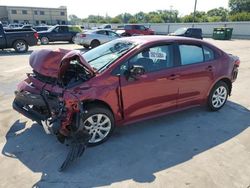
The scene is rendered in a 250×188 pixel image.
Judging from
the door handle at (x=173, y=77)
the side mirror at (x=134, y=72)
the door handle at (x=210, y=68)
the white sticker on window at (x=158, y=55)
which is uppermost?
the white sticker on window at (x=158, y=55)

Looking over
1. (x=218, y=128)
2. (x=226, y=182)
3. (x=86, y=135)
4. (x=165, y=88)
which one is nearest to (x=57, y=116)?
(x=86, y=135)

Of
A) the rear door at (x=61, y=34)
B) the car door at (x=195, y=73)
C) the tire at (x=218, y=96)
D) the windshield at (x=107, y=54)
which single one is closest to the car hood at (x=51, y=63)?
the windshield at (x=107, y=54)

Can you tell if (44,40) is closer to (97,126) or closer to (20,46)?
(20,46)

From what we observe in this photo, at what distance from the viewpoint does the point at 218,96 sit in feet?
19.4

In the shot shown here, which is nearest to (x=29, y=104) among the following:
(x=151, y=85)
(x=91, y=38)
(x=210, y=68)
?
(x=151, y=85)

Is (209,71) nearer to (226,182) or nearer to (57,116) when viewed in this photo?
(226,182)

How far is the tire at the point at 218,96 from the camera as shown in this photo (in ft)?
18.9

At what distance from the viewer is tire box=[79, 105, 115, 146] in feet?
13.7

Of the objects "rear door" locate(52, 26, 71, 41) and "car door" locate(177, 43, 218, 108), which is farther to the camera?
"rear door" locate(52, 26, 71, 41)

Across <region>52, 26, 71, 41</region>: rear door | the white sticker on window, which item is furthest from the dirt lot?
<region>52, 26, 71, 41</region>: rear door

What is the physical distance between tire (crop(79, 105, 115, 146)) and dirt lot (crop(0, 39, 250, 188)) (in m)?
0.14

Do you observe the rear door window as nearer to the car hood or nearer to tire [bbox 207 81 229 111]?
tire [bbox 207 81 229 111]

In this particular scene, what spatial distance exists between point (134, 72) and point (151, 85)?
1.70ft

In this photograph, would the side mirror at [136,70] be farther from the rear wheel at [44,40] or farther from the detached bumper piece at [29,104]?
the rear wheel at [44,40]
